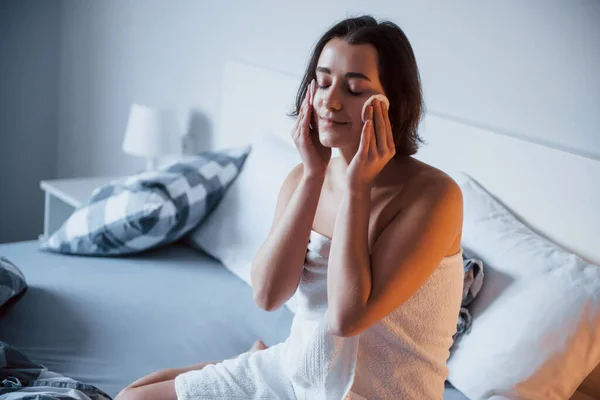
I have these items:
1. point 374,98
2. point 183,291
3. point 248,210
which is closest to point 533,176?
point 374,98

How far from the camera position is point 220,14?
3.01 m

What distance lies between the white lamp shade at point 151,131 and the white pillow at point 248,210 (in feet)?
2.18

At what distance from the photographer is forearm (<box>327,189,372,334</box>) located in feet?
4.14

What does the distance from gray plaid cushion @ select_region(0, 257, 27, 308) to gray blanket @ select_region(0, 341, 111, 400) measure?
409 millimetres

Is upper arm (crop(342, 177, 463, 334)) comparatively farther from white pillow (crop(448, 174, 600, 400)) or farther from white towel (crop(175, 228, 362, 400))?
white pillow (crop(448, 174, 600, 400))

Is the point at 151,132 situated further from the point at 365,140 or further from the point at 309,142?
the point at 365,140

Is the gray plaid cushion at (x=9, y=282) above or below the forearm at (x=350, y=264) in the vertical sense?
below

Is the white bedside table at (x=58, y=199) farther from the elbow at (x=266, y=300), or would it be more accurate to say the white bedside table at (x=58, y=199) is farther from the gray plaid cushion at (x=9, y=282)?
the elbow at (x=266, y=300)

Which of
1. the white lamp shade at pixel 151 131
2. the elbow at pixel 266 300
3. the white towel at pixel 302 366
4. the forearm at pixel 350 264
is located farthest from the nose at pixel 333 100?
the white lamp shade at pixel 151 131

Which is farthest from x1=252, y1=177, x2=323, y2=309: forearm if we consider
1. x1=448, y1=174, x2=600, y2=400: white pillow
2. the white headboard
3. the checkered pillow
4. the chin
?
the checkered pillow

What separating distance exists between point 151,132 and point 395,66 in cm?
189

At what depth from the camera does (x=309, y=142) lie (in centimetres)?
140

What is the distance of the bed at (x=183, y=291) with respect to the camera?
179cm

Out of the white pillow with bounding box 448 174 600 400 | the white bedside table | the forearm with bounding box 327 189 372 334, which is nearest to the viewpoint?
the forearm with bounding box 327 189 372 334
